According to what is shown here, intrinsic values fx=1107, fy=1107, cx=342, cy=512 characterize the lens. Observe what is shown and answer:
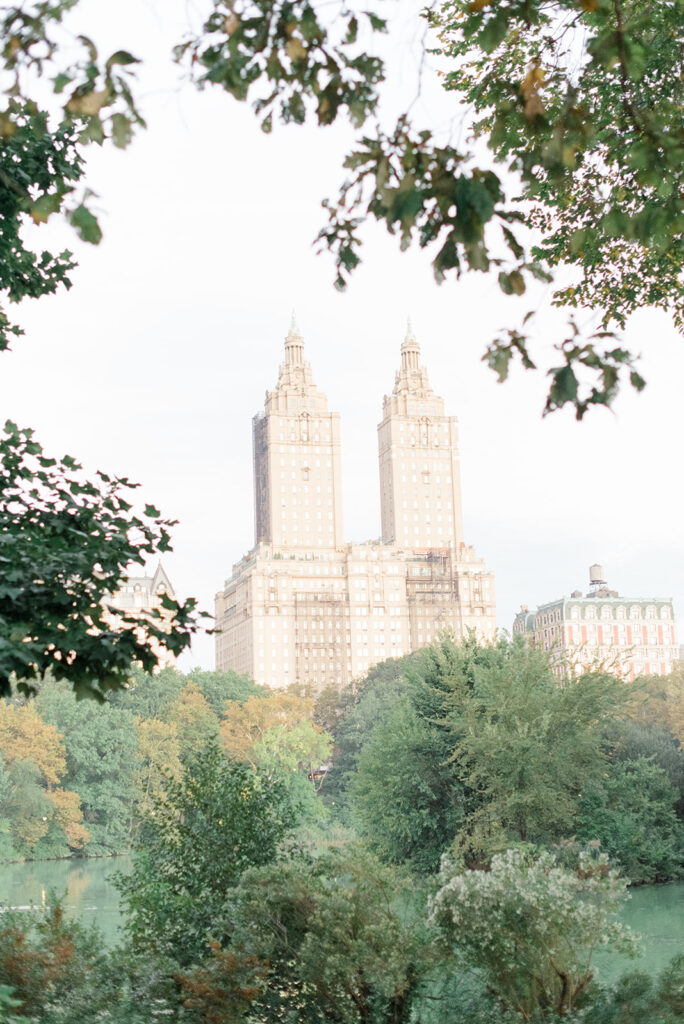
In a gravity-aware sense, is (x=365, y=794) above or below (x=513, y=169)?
below

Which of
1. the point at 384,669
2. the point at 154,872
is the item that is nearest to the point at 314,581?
the point at 384,669

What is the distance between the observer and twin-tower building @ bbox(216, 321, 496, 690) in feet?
383

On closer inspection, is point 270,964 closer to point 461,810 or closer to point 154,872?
point 154,872

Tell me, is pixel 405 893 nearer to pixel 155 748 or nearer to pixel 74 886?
pixel 74 886

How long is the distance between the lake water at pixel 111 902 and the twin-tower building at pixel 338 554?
5809cm

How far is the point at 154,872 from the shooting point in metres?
15.4

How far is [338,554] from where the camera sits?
12050cm

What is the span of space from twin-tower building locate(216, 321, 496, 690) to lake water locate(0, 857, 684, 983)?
5809 centimetres

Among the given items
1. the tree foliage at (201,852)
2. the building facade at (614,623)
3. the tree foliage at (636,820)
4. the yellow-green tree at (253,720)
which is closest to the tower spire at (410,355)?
the building facade at (614,623)

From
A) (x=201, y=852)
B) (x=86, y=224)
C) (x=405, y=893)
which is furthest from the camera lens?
(x=405, y=893)

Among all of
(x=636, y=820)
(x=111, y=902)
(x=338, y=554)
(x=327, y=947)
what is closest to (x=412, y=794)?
(x=636, y=820)

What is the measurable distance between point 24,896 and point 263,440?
4004 inches

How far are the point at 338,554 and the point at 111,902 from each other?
85.6 m

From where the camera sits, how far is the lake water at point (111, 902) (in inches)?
848
